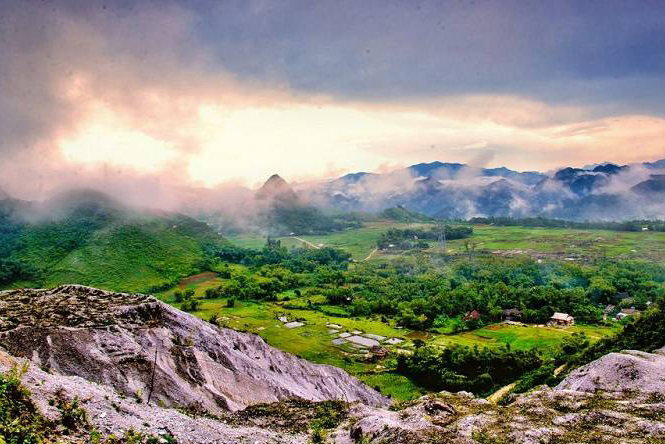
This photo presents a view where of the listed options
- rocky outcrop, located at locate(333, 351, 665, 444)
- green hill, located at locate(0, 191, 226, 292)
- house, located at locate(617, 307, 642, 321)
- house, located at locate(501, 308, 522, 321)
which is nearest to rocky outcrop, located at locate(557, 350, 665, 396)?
rocky outcrop, located at locate(333, 351, 665, 444)

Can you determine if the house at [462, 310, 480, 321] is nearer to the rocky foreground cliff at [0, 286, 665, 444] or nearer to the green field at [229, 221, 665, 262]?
the rocky foreground cliff at [0, 286, 665, 444]

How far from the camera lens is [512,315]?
91.8 m

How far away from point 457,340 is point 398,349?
13144 mm

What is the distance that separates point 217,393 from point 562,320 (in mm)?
75756

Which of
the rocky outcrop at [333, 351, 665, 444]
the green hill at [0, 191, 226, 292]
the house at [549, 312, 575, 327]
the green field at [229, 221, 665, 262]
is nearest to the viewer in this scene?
the rocky outcrop at [333, 351, 665, 444]

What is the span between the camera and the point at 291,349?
6875 cm

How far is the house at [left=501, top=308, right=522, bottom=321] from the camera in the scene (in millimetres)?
91000

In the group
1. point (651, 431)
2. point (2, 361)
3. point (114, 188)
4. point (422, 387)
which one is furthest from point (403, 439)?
point (114, 188)

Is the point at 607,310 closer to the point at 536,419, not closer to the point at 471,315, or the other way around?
the point at 471,315

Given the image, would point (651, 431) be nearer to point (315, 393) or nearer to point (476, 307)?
point (315, 393)

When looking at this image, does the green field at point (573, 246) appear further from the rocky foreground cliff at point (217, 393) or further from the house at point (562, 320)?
the rocky foreground cliff at point (217, 393)

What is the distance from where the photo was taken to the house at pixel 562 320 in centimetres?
8444

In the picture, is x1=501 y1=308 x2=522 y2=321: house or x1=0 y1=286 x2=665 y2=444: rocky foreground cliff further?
x1=501 y1=308 x2=522 y2=321: house

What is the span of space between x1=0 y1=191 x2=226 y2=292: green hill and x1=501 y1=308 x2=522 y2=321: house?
Result: 8318 centimetres
